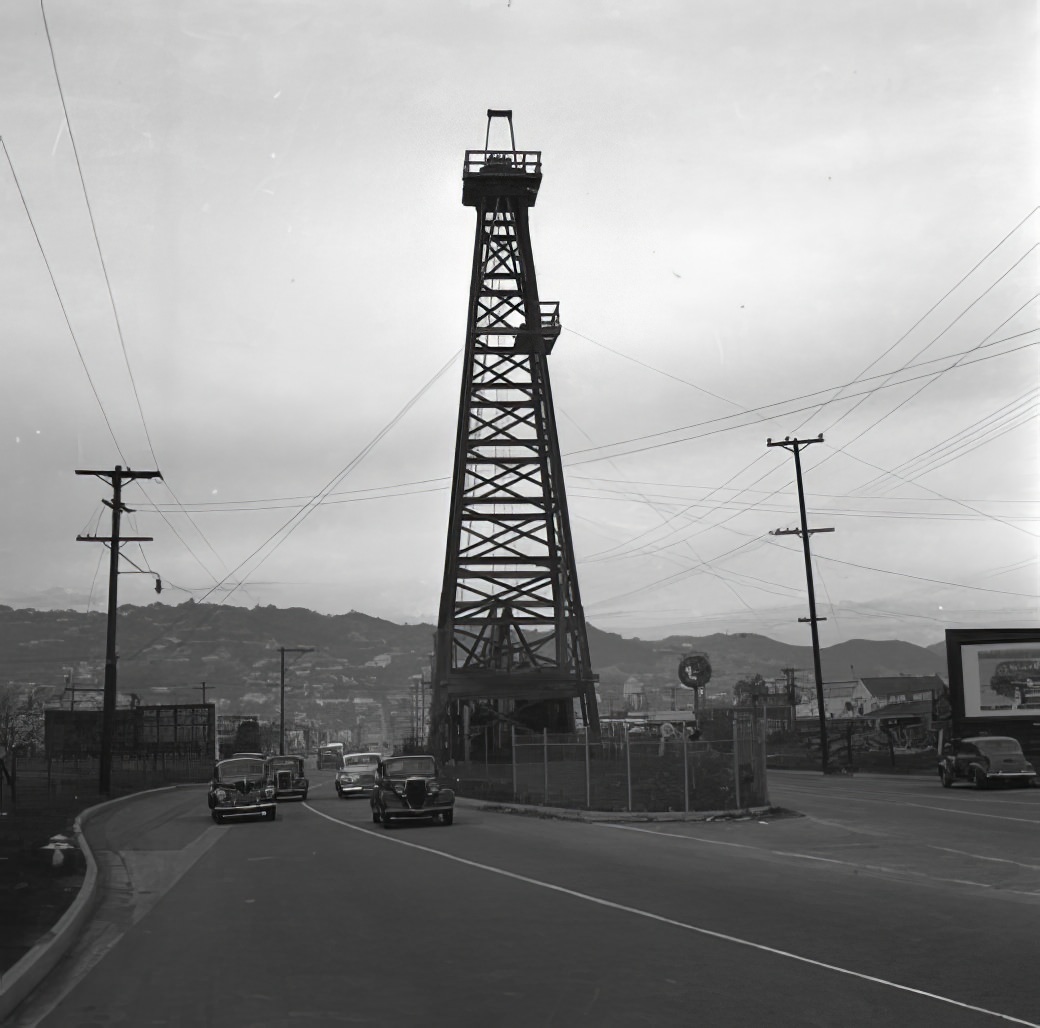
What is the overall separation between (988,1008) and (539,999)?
314 cm

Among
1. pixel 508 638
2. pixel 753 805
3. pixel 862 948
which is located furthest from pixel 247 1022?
pixel 508 638

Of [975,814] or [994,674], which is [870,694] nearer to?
[994,674]

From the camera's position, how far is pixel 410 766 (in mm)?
30594

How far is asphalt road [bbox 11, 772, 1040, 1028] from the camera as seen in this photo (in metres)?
8.98

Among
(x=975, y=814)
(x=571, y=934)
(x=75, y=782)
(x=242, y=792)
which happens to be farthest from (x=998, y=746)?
(x=75, y=782)

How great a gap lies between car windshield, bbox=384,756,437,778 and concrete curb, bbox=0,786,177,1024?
1252cm

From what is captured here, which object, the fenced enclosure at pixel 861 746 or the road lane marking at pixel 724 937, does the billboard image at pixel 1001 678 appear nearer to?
the fenced enclosure at pixel 861 746

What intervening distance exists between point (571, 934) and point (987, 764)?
30853 millimetres

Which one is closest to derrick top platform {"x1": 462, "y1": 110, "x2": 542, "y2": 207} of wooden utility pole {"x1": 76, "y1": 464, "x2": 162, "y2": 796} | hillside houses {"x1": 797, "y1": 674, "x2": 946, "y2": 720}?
wooden utility pole {"x1": 76, "y1": 464, "x2": 162, "y2": 796}

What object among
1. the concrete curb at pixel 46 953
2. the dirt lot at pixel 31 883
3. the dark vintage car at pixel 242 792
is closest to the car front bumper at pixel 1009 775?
the dark vintage car at pixel 242 792

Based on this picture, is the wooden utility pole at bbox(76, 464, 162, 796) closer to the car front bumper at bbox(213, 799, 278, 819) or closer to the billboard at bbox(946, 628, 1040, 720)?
the car front bumper at bbox(213, 799, 278, 819)

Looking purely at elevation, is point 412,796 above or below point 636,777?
above

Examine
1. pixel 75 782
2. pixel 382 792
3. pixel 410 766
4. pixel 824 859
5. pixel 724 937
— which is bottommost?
pixel 824 859

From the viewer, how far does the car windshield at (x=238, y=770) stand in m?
35.5
